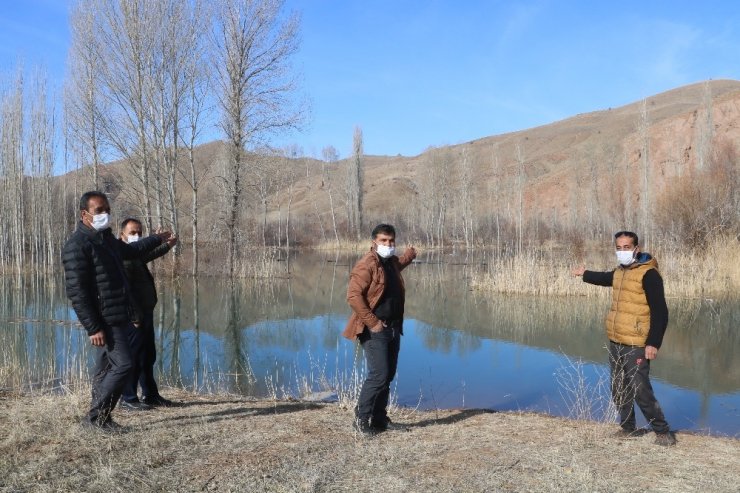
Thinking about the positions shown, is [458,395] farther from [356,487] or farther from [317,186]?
[317,186]

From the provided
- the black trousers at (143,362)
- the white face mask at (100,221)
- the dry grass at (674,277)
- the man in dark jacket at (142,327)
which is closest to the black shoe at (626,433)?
the man in dark jacket at (142,327)

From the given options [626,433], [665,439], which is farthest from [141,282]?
[665,439]

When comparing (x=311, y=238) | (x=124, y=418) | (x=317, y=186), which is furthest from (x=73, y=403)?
(x=317, y=186)

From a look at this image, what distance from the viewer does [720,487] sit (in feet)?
13.4

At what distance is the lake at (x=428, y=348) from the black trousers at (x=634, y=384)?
0.95 meters

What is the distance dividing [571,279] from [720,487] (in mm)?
14366

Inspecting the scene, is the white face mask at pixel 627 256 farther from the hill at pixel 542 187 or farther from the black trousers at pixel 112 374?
the hill at pixel 542 187

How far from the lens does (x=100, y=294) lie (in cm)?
466

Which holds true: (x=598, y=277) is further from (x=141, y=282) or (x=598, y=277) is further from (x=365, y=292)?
(x=141, y=282)

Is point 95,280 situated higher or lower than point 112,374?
higher

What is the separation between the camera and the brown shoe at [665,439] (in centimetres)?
511

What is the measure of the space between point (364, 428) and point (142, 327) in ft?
8.34

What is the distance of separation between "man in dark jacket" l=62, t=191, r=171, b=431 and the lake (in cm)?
281

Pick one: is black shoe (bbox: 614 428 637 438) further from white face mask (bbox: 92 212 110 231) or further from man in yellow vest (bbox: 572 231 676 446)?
white face mask (bbox: 92 212 110 231)
